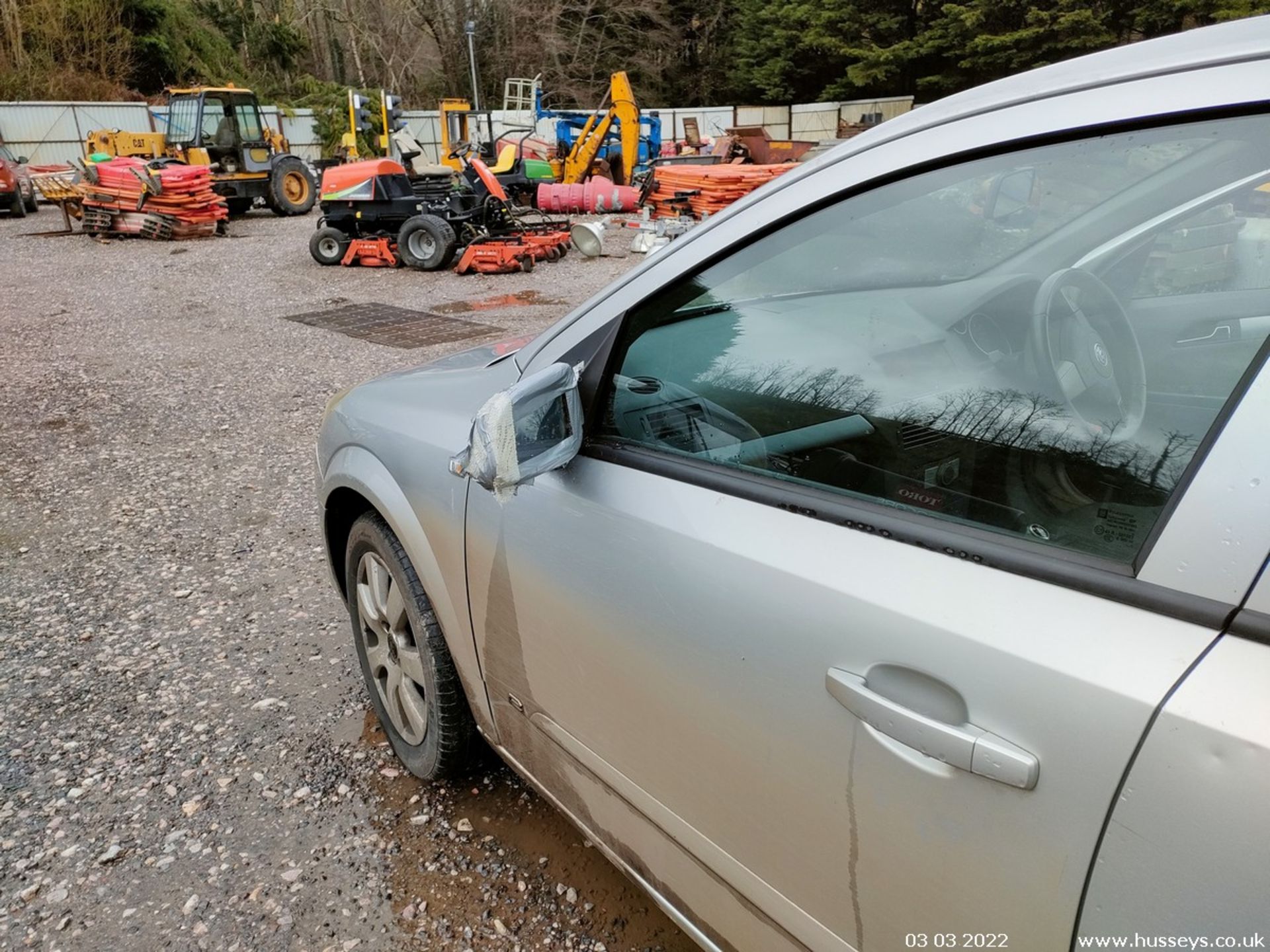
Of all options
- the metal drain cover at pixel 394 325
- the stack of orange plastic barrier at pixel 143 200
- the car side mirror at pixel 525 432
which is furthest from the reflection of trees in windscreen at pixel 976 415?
the stack of orange plastic barrier at pixel 143 200

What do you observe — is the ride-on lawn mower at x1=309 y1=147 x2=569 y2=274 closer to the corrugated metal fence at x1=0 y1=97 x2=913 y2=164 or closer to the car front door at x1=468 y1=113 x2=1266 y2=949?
the corrugated metal fence at x1=0 y1=97 x2=913 y2=164

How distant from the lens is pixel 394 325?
917cm

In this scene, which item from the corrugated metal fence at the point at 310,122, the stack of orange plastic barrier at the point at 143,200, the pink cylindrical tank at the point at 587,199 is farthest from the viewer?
the corrugated metal fence at the point at 310,122

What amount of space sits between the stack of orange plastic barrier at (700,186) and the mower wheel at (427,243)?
525 centimetres

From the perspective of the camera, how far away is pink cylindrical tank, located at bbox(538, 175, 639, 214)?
59.0 feet

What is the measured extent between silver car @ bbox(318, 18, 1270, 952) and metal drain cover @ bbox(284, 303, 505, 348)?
6897 mm

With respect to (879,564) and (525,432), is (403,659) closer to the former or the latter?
(525,432)

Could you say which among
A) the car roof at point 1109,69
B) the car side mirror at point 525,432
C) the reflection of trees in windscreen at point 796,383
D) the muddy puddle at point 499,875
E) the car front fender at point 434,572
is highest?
the car roof at point 1109,69

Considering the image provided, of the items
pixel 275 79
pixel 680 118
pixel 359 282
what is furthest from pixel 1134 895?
pixel 275 79

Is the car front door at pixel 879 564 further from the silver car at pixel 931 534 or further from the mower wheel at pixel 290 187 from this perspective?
the mower wheel at pixel 290 187

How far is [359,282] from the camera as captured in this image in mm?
11883

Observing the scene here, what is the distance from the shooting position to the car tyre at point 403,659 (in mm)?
2180

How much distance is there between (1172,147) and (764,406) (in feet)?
2.34

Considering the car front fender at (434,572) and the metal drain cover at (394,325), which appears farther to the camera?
the metal drain cover at (394,325)
